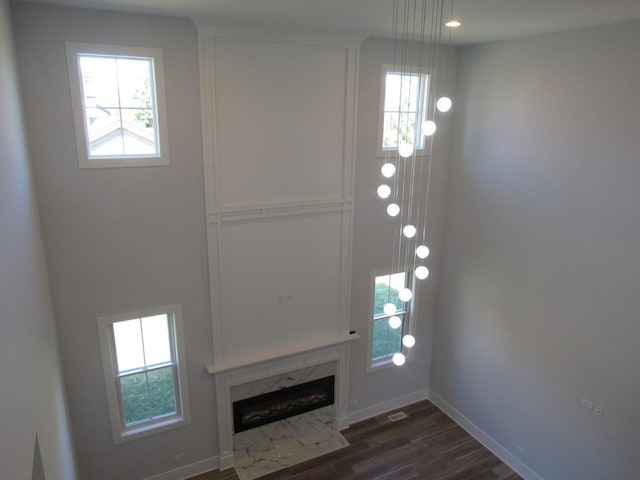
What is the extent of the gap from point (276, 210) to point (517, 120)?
297 centimetres

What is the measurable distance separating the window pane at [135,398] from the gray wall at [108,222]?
250mm

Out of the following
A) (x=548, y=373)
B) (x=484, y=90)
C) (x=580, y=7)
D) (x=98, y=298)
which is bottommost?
(x=548, y=373)

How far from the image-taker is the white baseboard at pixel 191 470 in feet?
17.9

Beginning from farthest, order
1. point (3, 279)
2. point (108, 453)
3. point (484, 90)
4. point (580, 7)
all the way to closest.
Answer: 1. point (484, 90)
2. point (108, 453)
3. point (580, 7)
4. point (3, 279)

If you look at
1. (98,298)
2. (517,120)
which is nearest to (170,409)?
(98,298)

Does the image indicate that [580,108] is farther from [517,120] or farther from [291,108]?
[291,108]

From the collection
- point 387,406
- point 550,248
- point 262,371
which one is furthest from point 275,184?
point 387,406

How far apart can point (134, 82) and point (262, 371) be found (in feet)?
11.7

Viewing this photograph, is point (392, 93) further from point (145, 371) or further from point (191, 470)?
point (191, 470)

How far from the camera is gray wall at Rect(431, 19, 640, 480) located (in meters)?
4.34

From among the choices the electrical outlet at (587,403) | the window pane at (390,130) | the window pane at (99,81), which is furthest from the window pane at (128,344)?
the electrical outlet at (587,403)

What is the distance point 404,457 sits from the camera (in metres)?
6.01

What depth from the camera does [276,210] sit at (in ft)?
17.4

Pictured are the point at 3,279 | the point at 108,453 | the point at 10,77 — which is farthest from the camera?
the point at 108,453
